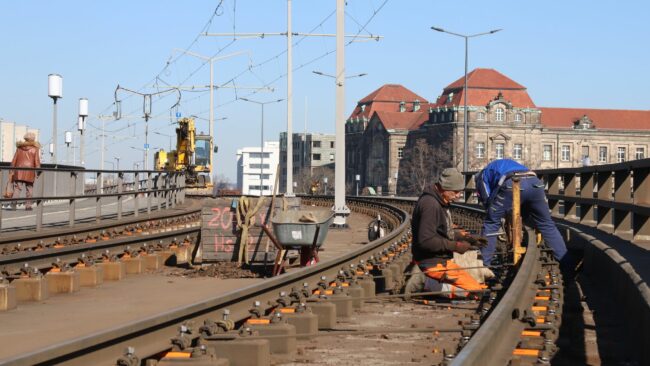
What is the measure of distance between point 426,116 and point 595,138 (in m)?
26.7

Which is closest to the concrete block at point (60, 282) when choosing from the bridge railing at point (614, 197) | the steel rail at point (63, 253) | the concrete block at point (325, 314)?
the steel rail at point (63, 253)

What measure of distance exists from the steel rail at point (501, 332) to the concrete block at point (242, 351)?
1.20m

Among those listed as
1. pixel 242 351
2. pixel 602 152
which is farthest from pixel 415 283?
pixel 602 152

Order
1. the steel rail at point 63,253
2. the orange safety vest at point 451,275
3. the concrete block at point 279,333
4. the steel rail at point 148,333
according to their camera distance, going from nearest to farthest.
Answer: the steel rail at point 148,333 → the concrete block at point 279,333 → the orange safety vest at point 451,275 → the steel rail at point 63,253

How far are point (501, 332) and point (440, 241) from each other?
4.27m

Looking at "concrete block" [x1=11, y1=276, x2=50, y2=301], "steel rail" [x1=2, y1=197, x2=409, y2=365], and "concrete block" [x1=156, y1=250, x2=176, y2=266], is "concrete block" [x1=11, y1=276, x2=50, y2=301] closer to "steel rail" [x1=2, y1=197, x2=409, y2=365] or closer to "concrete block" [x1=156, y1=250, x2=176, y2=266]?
"steel rail" [x1=2, y1=197, x2=409, y2=365]

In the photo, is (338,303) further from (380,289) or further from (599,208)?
(599,208)

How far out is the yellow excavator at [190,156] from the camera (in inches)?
2477

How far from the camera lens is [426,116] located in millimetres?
184000

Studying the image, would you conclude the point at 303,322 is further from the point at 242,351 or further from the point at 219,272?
the point at 219,272

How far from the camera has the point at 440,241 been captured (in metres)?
10.1

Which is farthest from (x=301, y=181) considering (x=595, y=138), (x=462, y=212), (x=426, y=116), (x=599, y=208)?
(x=599, y=208)

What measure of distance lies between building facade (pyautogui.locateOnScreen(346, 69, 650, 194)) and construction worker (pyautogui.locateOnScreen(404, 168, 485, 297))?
145m

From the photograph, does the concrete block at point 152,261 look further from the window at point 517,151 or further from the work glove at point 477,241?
the window at point 517,151
